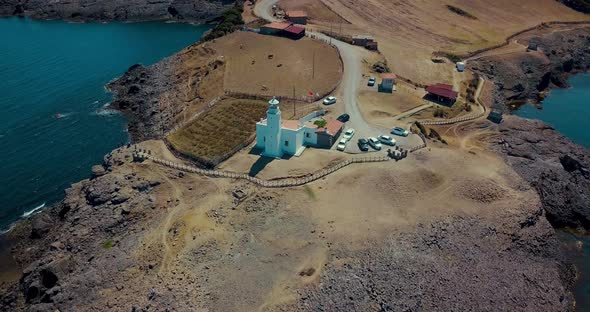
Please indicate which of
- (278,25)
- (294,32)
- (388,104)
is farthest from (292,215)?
(278,25)

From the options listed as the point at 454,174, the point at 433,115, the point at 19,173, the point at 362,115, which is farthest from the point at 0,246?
the point at 433,115

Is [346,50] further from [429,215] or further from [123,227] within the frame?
[123,227]

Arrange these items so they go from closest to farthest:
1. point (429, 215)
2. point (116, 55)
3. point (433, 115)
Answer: point (429, 215), point (433, 115), point (116, 55)

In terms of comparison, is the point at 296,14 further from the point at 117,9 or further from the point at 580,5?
the point at 580,5

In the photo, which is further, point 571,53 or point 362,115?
point 571,53

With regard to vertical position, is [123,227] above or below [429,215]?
below

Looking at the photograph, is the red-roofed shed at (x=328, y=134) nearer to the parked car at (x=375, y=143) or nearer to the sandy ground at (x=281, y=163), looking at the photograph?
the sandy ground at (x=281, y=163)

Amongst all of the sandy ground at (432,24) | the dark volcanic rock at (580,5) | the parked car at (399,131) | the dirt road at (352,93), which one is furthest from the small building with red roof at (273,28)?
the dark volcanic rock at (580,5)
